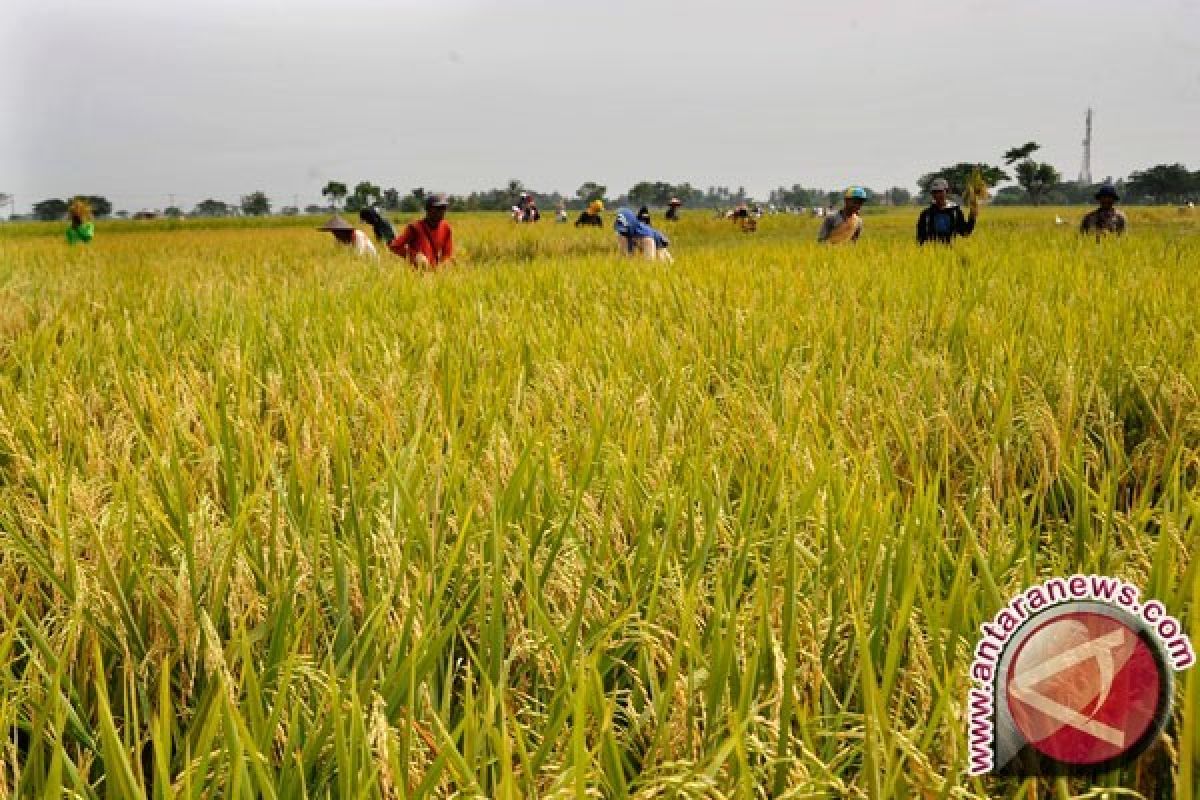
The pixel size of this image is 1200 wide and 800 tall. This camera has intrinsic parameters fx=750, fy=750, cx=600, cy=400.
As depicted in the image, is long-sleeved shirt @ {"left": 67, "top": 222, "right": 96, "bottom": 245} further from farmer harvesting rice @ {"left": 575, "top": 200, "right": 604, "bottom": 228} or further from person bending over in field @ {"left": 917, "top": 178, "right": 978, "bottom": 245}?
person bending over in field @ {"left": 917, "top": 178, "right": 978, "bottom": 245}

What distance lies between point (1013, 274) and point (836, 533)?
3517 mm

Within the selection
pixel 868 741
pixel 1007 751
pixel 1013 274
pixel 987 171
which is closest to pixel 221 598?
pixel 868 741

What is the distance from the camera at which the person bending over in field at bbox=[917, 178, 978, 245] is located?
8.01m

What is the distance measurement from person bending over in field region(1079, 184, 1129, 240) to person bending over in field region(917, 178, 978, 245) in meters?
1.46

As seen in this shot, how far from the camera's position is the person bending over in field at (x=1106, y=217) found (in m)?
8.39

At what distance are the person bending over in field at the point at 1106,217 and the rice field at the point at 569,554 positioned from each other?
706 cm

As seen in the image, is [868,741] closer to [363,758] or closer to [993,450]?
[363,758]

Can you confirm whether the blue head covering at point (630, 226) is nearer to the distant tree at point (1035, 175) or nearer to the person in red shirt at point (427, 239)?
the person in red shirt at point (427, 239)

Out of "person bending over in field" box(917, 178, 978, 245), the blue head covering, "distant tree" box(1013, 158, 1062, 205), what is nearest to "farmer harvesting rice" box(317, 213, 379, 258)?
the blue head covering

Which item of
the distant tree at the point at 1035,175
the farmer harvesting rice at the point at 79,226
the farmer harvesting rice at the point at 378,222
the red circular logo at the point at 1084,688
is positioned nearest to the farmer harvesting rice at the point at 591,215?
the farmer harvesting rice at the point at 378,222

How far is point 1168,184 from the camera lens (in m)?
92.9

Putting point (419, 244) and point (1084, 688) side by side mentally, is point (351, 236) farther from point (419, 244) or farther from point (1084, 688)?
point (1084, 688)

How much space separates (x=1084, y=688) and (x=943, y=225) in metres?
8.33

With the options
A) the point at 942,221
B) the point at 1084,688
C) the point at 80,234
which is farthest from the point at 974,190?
the point at 80,234
